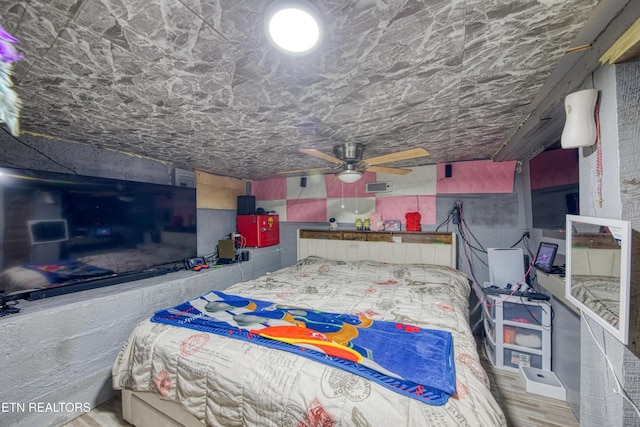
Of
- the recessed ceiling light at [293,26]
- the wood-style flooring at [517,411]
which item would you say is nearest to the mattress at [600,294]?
the wood-style flooring at [517,411]

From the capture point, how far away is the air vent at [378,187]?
383 cm

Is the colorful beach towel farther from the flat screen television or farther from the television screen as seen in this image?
the television screen

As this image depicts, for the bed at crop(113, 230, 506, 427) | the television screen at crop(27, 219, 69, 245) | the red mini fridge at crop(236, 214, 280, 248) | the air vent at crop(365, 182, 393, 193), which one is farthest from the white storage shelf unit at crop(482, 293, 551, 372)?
the television screen at crop(27, 219, 69, 245)

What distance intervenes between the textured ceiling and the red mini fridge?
6.71 feet

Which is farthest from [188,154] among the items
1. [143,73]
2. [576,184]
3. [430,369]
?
[576,184]

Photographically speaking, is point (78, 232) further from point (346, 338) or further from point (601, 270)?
point (601, 270)

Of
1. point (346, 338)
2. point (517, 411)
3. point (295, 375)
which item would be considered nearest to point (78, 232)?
point (295, 375)

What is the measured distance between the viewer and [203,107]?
67.2 inches

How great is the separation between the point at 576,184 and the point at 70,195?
13.3 feet

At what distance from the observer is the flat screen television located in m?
1.94

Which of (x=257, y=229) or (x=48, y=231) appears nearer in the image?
(x=48, y=231)

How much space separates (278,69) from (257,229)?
3172 mm

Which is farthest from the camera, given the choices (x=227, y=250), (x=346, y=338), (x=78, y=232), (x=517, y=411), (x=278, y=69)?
(x=227, y=250)

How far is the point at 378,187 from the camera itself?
3887 millimetres
